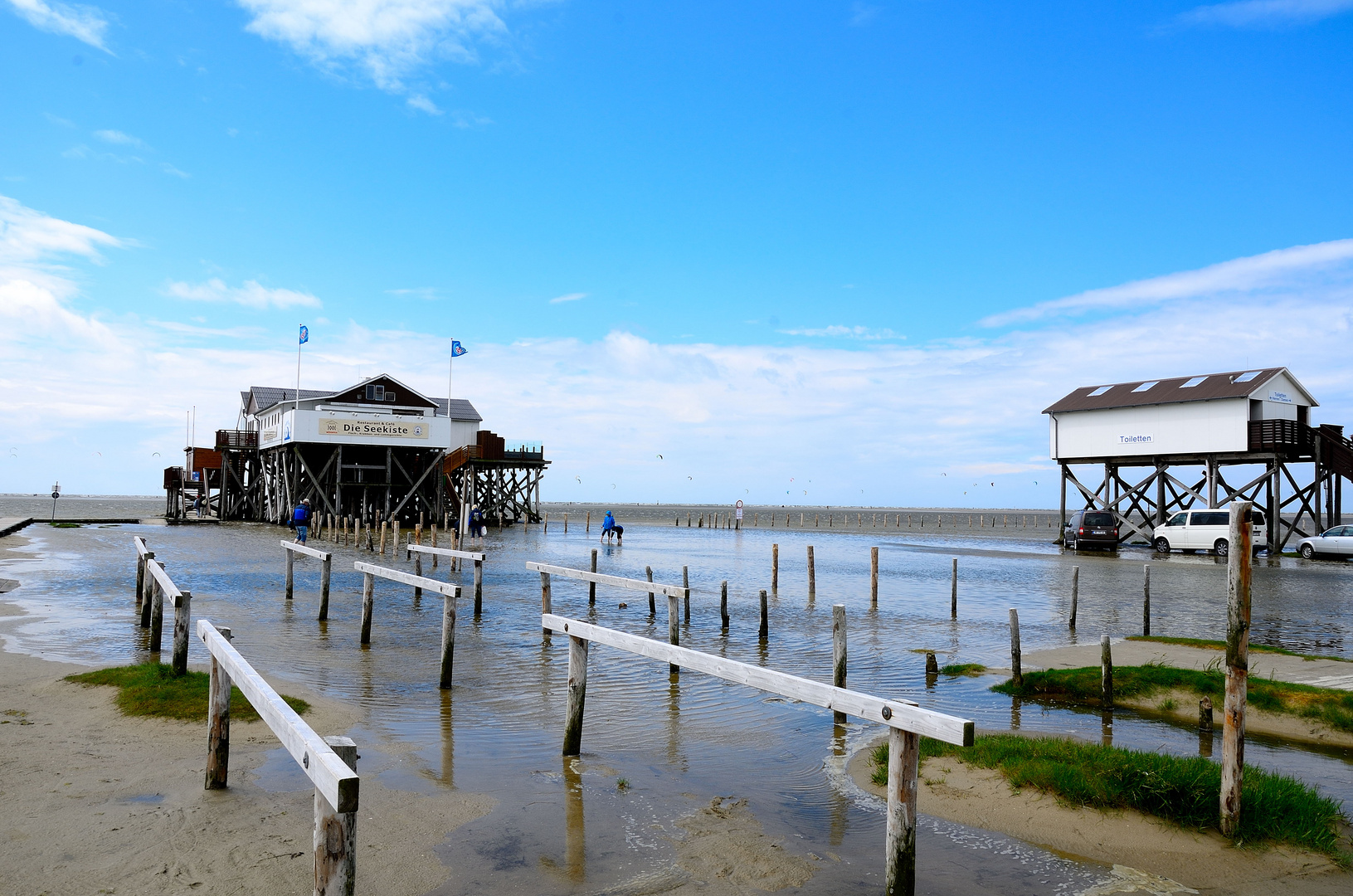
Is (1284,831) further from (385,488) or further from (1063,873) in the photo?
(385,488)

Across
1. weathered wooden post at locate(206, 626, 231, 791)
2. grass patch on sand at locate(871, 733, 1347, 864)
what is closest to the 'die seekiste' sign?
weathered wooden post at locate(206, 626, 231, 791)

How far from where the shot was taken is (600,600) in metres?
22.7

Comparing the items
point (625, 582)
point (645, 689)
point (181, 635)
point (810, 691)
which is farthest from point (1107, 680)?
point (181, 635)

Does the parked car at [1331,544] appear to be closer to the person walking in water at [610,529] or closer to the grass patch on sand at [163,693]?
the person walking in water at [610,529]

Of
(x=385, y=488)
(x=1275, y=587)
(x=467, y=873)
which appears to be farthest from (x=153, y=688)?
(x=385, y=488)

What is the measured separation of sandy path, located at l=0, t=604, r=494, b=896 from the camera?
5.57 metres

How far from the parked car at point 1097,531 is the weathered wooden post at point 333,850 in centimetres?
4436

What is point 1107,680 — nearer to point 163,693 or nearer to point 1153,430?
point 163,693

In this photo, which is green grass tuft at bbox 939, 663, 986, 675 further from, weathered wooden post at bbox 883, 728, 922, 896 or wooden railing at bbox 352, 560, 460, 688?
weathered wooden post at bbox 883, 728, 922, 896

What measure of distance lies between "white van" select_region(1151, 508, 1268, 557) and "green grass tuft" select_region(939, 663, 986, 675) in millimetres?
29764

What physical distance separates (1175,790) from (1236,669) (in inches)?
43.7

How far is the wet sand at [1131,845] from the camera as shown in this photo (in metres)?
6.36

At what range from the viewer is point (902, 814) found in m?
5.69

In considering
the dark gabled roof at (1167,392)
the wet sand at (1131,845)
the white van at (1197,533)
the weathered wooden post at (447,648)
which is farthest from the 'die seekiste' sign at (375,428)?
the wet sand at (1131,845)
